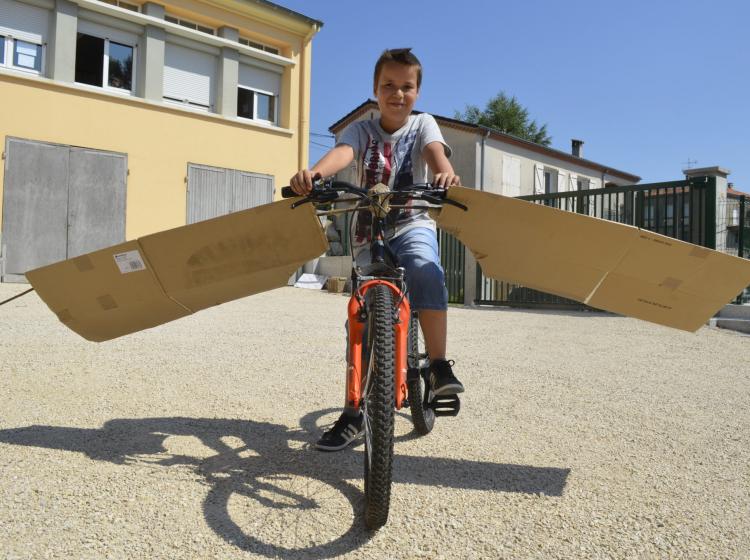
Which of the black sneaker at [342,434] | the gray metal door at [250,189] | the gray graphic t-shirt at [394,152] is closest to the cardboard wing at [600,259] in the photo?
the gray graphic t-shirt at [394,152]

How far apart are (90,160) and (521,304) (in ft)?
33.1

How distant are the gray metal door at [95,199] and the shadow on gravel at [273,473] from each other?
11.7 metres

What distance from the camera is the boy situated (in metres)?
2.53

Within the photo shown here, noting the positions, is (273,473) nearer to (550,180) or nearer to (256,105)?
(256,105)

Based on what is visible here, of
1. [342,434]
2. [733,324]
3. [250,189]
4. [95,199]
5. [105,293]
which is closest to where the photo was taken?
[342,434]

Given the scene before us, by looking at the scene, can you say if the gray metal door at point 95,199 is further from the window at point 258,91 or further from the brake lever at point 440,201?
the brake lever at point 440,201

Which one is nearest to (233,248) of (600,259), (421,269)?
(421,269)

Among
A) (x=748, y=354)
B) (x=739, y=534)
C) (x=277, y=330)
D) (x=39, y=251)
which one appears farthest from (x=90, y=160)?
(x=739, y=534)

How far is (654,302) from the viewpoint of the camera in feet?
8.79

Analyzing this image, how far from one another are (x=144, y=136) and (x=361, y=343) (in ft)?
46.0

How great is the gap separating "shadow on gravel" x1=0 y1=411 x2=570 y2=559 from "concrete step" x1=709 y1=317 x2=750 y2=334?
25.9 feet

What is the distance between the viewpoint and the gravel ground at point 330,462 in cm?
189

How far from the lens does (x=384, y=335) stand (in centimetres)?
194

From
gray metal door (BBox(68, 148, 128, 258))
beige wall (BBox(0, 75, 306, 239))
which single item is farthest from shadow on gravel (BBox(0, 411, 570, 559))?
beige wall (BBox(0, 75, 306, 239))
